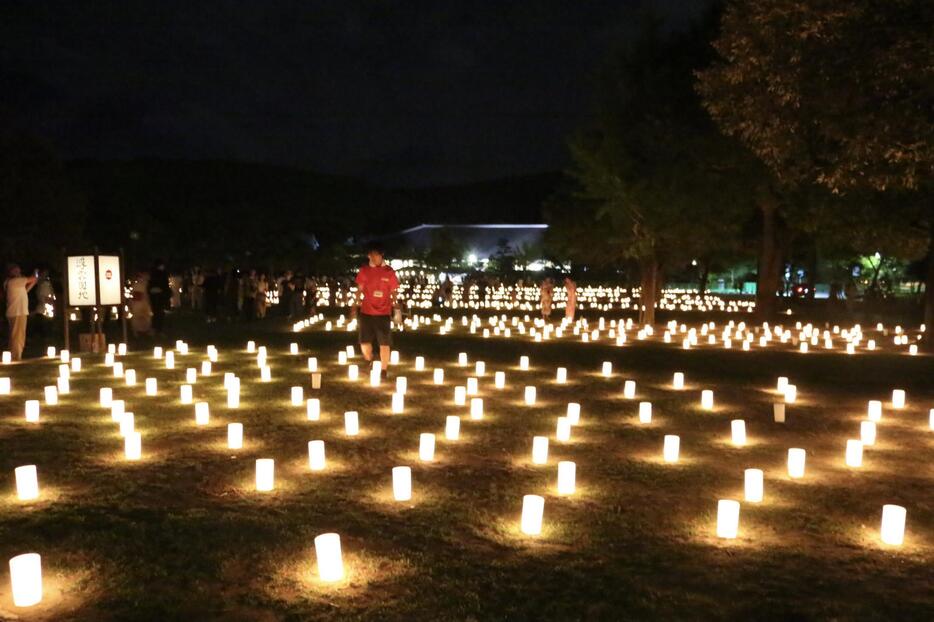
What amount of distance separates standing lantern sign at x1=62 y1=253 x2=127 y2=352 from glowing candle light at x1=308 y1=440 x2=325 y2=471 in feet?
36.3

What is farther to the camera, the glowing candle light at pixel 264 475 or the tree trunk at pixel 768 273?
the tree trunk at pixel 768 273

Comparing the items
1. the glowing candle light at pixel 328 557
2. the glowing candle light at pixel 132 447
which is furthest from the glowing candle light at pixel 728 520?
the glowing candle light at pixel 132 447

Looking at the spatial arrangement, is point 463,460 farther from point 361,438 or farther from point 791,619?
point 791,619

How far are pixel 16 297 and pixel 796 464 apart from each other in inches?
532

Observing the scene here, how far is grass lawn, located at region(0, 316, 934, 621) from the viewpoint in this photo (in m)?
4.73

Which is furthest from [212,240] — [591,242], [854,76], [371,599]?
[371,599]

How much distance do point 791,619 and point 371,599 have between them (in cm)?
226

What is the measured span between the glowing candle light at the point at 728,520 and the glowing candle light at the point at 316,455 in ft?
11.6

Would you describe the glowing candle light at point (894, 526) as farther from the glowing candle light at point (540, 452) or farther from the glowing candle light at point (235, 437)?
the glowing candle light at point (235, 437)

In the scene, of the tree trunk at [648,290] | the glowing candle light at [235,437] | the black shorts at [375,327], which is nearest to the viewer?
the glowing candle light at [235,437]

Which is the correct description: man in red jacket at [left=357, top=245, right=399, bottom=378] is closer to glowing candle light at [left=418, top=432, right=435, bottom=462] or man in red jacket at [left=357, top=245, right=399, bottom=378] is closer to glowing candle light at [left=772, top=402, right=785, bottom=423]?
glowing candle light at [left=418, top=432, right=435, bottom=462]

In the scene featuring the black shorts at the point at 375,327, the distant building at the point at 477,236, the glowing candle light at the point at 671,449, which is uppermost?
the distant building at the point at 477,236

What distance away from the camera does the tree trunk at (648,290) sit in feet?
94.5

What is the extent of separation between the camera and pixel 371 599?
15.4 ft
